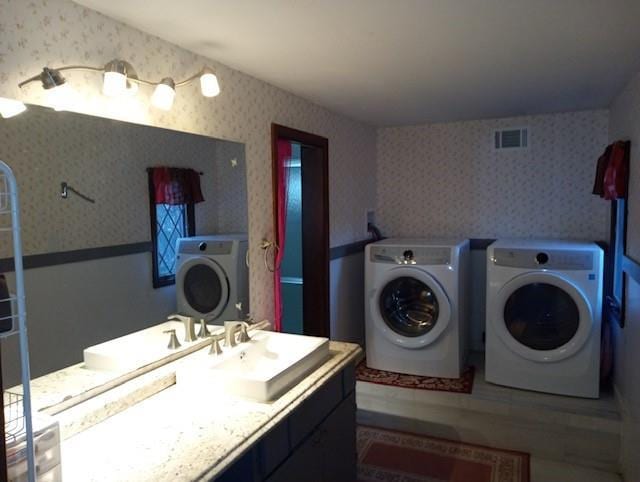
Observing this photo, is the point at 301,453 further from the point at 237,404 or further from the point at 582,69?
the point at 582,69

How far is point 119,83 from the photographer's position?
5.08 feet

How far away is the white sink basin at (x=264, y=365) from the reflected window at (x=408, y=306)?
1458 mm

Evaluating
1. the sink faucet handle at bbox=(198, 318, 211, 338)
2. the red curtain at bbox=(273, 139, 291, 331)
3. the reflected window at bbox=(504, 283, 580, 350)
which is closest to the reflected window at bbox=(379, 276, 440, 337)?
the reflected window at bbox=(504, 283, 580, 350)

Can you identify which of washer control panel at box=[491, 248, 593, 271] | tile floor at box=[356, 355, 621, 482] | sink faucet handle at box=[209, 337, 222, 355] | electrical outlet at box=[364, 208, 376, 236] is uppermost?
electrical outlet at box=[364, 208, 376, 236]

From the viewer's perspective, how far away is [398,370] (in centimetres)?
359

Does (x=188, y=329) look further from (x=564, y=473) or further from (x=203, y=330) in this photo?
(x=564, y=473)

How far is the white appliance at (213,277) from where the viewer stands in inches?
78.8

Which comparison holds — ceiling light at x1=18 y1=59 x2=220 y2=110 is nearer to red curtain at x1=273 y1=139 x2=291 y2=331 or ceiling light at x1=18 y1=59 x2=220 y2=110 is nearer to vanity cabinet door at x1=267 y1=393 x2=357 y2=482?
red curtain at x1=273 y1=139 x2=291 y2=331

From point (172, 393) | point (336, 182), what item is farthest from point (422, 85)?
point (172, 393)

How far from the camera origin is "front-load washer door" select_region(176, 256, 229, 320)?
2.01 meters

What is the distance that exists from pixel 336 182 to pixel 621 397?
7.24 ft

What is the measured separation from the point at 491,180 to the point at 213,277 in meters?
2.62

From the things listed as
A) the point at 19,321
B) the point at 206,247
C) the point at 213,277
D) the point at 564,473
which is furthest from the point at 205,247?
the point at 564,473

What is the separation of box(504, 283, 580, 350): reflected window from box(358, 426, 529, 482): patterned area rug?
813 millimetres
